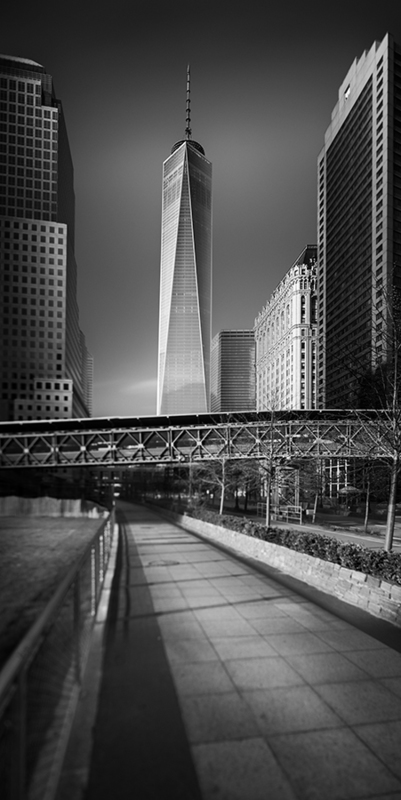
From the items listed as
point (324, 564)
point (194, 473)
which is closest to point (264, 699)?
point (324, 564)

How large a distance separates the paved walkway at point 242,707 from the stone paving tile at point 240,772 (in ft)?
0.04

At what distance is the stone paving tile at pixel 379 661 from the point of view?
837 cm

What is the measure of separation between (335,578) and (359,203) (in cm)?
17016

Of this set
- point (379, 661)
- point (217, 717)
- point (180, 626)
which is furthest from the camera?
point (180, 626)

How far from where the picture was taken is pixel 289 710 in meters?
6.94

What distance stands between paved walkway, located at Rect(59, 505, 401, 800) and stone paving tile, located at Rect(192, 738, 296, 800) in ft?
0.04

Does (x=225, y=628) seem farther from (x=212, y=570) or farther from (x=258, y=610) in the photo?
(x=212, y=570)

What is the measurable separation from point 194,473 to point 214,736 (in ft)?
231

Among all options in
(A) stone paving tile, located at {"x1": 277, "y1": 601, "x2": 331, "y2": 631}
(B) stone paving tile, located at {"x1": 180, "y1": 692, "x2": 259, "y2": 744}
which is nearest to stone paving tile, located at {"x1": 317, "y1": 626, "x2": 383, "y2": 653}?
(A) stone paving tile, located at {"x1": 277, "y1": 601, "x2": 331, "y2": 631}

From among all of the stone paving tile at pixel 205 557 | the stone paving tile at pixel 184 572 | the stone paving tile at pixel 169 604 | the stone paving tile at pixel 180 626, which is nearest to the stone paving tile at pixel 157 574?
the stone paving tile at pixel 184 572

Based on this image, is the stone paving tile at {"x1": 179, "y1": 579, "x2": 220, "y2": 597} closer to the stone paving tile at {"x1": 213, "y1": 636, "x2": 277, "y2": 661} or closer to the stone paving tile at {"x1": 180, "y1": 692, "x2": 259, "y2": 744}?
the stone paving tile at {"x1": 213, "y1": 636, "x2": 277, "y2": 661}

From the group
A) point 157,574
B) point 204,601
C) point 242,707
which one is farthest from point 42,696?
point 157,574

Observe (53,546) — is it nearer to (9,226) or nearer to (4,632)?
(4,632)

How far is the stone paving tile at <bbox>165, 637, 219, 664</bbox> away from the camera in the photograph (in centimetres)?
889
